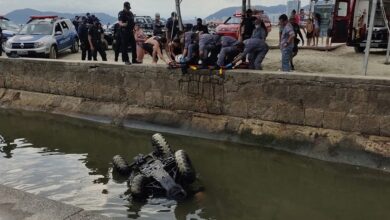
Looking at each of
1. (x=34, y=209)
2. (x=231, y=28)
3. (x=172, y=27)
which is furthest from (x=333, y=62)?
(x=34, y=209)

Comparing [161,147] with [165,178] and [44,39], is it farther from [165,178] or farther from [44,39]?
[44,39]

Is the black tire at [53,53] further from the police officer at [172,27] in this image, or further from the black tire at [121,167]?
the black tire at [121,167]

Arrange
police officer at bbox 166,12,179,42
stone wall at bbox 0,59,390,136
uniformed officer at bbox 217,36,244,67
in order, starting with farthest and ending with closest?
police officer at bbox 166,12,179,42
uniformed officer at bbox 217,36,244,67
stone wall at bbox 0,59,390,136

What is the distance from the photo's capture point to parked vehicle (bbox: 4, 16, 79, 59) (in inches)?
673

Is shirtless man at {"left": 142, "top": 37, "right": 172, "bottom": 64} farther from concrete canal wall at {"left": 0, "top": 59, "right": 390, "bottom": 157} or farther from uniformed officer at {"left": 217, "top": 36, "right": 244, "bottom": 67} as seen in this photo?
uniformed officer at {"left": 217, "top": 36, "right": 244, "bottom": 67}

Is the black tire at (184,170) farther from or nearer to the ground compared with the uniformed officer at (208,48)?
nearer to the ground

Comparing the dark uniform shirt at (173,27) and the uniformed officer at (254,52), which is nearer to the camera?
the uniformed officer at (254,52)

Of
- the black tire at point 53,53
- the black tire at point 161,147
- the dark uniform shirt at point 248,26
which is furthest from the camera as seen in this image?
the black tire at point 53,53

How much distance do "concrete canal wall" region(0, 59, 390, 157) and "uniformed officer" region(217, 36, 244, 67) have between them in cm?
45

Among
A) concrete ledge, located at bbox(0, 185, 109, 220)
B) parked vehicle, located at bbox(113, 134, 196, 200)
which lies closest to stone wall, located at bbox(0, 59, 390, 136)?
parked vehicle, located at bbox(113, 134, 196, 200)

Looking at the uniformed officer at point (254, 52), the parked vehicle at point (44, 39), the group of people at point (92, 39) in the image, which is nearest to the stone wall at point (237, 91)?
the uniformed officer at point (254, 52)

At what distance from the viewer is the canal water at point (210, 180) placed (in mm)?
6445

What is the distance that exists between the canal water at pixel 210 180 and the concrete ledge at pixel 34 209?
1.82 metres

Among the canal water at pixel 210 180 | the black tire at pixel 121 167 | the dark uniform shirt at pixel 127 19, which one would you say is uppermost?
the dark uniform shirt at pixel 127 19
